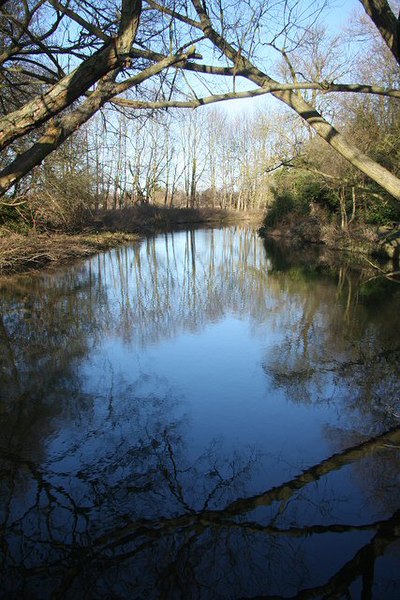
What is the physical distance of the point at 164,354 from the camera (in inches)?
262

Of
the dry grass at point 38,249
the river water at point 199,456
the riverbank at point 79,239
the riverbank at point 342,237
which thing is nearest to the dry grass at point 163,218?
the riverbank at point 79,239

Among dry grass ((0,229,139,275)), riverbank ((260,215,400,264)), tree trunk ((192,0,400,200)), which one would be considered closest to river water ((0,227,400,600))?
tree trunk ((192,0,400,200))

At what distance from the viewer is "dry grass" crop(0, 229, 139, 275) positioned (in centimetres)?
1403

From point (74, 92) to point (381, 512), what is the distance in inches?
160

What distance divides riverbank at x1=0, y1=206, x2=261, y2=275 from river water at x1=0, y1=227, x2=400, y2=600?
639cm

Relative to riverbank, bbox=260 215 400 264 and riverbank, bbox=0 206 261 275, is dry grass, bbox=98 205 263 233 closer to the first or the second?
riverbank, bbox=0 206 261 275

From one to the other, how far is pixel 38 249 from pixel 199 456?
43.9 feet

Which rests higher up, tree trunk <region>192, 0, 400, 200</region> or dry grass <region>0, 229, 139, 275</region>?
tree trunk <region>192, 0, 400, 200</region>

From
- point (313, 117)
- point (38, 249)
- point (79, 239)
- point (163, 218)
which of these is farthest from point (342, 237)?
point (163, 218)

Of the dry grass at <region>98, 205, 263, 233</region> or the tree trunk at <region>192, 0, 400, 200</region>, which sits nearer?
the tree trunk at <region>192, 0, 400, 200</region>

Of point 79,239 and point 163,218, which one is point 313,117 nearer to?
point 79,239

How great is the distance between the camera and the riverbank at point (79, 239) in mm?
14375

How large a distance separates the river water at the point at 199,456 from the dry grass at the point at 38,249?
6.11 m

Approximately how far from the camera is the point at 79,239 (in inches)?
786
